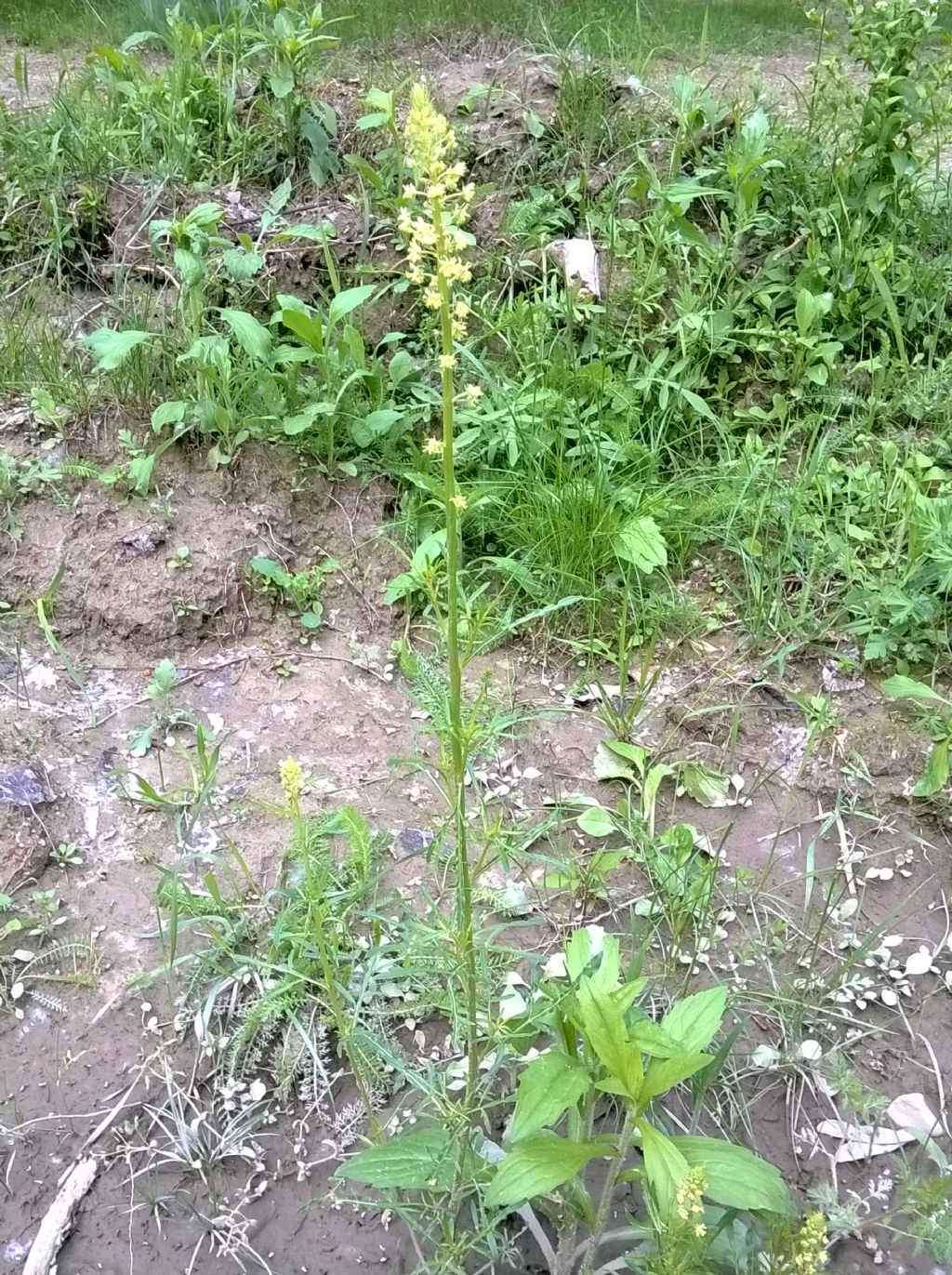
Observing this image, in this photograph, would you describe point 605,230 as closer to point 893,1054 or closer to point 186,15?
point 186,15

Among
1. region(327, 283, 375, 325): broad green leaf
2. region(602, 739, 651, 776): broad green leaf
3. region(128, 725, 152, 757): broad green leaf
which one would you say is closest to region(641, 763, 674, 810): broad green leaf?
region(602, 739, 651, 776): broad green leaf

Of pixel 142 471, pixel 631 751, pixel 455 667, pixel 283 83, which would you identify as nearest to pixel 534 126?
pixel 283 83

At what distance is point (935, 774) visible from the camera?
2.40 m

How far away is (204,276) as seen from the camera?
3.14 meters

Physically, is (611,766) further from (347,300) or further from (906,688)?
(347,300)

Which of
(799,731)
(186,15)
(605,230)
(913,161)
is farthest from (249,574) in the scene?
(186,15)

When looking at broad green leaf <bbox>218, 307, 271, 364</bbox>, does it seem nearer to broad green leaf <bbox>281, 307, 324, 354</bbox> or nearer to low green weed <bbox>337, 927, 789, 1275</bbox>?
broad green leaf <bbox>281, 307, 324, 354</bbox>

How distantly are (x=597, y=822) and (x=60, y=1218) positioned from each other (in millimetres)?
1361

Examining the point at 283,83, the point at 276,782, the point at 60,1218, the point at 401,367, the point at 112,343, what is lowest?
the point at 60,1218

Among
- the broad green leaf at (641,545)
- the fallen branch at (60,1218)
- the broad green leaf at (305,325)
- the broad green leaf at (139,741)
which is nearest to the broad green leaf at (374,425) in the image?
the broad green leaf at (305,325)

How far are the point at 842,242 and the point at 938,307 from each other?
1.34ft

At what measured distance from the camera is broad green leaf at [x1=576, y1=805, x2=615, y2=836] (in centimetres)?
236

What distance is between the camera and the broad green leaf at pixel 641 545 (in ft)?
9.05

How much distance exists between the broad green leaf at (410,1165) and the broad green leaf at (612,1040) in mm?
298
